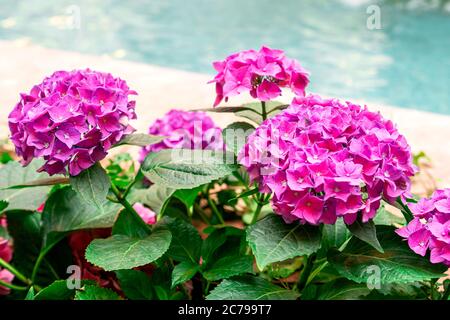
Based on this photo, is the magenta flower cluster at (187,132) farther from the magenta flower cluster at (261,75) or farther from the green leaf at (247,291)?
the green leaf at (247,291)

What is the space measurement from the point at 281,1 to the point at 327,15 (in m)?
0.52

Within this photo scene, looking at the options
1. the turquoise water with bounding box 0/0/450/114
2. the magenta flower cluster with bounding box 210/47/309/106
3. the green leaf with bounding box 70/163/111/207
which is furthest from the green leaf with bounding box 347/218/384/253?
the turquoise water with bounding box 0/0/450/114

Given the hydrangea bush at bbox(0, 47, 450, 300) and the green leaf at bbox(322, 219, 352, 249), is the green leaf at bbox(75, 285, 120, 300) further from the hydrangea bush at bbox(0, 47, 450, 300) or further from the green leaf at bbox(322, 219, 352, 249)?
the green leaf at bbox(322, 219, 352, 249)

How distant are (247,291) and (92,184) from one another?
29cm

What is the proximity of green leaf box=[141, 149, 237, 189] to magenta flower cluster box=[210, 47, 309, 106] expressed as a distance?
0.38ft

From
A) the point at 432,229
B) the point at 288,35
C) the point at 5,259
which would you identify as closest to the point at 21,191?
the point at 5,259

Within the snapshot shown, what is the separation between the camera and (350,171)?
3.27 ft

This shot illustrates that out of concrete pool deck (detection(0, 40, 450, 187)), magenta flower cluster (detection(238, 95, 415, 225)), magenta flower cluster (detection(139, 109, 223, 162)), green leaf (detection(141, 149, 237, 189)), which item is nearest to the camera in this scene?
magenta flower cluster (detection(238, 95, 415, 225))

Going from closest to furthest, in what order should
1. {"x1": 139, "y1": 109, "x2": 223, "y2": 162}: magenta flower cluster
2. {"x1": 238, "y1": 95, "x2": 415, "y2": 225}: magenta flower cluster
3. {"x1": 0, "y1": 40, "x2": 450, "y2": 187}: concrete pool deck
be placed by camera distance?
{"x1": 238, "y1": 95, "x2": 415, "y2": 225}: magenta flower cluster → {"x1": 139, "y1": 109, "x2": 223, "y2": 162}: magenta flower cluster → {"x1": 0, "y1": 40, "x2": 450, "y2": 187}: concrete pool deck

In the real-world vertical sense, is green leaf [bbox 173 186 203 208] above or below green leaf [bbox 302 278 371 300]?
above

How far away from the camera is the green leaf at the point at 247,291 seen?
1092 millimetres

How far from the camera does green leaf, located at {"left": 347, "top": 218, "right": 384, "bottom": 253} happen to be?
1.03 meters

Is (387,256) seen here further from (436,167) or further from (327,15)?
(327,15)
